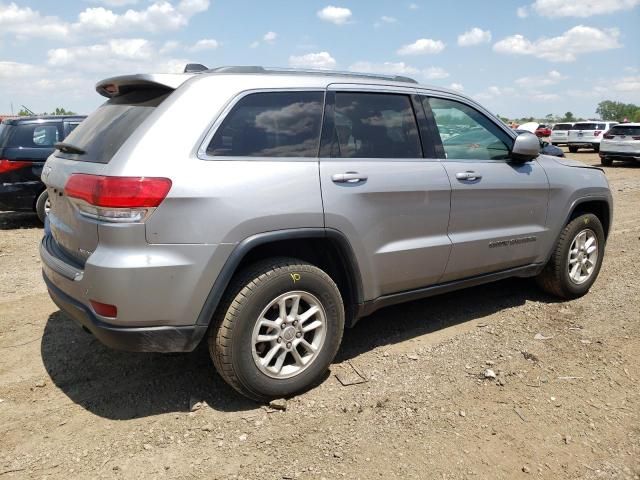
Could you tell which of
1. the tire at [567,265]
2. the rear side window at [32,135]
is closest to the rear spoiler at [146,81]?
the tire at [567,265]

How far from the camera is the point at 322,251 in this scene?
343 centimetres

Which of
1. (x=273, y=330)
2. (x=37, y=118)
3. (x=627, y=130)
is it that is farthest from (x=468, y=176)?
A: (x=627, y=130)

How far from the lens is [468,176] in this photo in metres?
3.95

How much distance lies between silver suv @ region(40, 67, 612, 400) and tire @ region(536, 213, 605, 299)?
0.89 m

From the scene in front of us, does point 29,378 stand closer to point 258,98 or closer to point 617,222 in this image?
point 258,98

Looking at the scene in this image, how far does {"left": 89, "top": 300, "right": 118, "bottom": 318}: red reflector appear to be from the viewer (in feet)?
9.12

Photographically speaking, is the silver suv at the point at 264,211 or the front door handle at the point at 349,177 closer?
the silver suv at the point at 264,211

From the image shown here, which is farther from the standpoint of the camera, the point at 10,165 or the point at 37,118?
the point at 37,118

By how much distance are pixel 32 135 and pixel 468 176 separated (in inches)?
292

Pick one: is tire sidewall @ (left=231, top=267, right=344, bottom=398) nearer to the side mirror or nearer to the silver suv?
the silver suv

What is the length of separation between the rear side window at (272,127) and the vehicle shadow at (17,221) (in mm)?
7249

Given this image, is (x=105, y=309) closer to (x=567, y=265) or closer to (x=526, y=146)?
(x=526, y=146)

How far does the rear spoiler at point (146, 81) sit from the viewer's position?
10.0ft

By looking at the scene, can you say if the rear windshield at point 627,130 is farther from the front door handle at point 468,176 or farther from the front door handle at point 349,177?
the front door handle at point 349,177
